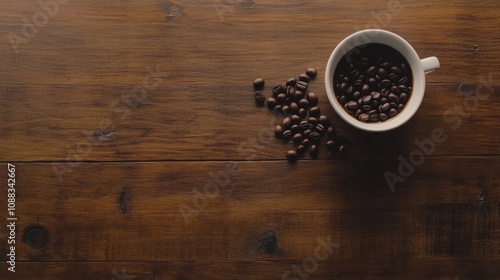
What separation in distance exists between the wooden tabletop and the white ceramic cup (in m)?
0.10

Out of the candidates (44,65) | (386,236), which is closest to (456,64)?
(386,236)

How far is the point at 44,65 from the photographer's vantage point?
1313 millimetres

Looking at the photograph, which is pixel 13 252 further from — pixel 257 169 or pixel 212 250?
pixel 257 169

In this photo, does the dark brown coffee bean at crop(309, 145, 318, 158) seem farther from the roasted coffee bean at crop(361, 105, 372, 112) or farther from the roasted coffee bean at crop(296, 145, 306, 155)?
the roasted coffee bean at crop(361, 105, 372, 112)

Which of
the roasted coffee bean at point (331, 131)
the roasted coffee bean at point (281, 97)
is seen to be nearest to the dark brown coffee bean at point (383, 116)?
the roasted coffee bean at point (331, 131)

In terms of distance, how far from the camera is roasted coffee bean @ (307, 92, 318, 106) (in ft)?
4.22

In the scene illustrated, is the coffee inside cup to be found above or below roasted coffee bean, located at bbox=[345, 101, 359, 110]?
above

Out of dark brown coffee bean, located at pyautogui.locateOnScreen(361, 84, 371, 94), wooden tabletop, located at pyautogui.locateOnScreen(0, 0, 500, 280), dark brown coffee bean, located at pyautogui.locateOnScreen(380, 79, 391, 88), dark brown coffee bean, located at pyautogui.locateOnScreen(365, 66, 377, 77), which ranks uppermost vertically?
dark brown coffee bean, located at pyautogui.locateOnScreen(365, 66, 377, 77)

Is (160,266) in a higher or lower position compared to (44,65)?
lower

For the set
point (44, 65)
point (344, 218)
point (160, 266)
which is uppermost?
point (44, 65)

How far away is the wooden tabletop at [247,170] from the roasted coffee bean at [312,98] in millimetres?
20

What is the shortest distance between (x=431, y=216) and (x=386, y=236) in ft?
0.36

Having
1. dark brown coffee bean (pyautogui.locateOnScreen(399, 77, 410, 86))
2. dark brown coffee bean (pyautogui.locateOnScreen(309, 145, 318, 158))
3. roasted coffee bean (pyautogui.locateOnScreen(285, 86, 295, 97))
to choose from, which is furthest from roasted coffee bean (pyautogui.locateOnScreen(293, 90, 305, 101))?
dark brown coffee bean (pyautogui.locateOnScreen(399, 77, 410, 86))

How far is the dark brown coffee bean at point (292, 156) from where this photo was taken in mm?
1287
